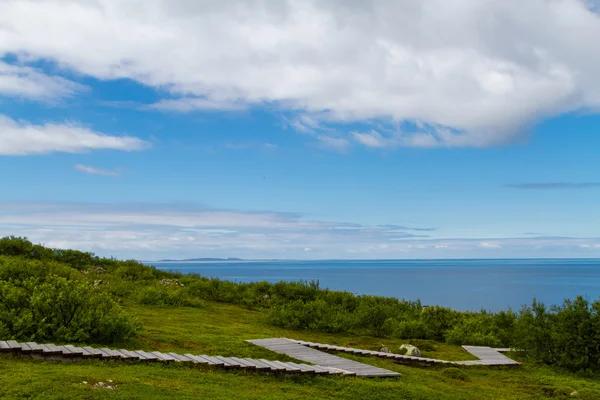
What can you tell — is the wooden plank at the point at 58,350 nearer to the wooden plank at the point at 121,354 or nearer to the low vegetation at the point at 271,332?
the low vegetation at the point at 271,332

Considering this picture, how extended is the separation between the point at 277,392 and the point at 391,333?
1221 centimetres

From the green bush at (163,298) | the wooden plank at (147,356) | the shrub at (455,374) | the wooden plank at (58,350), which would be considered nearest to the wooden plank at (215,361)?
the wooden plank at (147,356)

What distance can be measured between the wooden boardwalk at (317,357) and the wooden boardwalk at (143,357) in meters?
0.61

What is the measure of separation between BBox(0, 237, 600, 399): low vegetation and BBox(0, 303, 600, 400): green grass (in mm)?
44

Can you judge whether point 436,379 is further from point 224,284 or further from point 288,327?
point 224,284

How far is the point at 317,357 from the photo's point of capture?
1441 cm

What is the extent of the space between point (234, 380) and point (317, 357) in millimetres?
3424

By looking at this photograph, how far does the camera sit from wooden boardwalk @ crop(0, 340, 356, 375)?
11523mm

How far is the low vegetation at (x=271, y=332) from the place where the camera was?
11.3m

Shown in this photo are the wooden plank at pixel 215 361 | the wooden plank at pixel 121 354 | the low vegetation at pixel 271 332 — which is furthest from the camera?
the wooden plank at pixel 215 361

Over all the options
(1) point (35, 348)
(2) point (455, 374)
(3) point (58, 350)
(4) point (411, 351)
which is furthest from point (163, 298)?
(2) point (455, 374)

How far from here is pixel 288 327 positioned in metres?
22.0

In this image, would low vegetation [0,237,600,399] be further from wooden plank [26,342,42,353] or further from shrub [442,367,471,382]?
wooden plank [26,342,42,353]

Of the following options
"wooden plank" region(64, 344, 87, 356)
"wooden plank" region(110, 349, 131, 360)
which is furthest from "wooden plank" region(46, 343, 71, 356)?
"wooden plank" region(110, 349, 131, 360)
